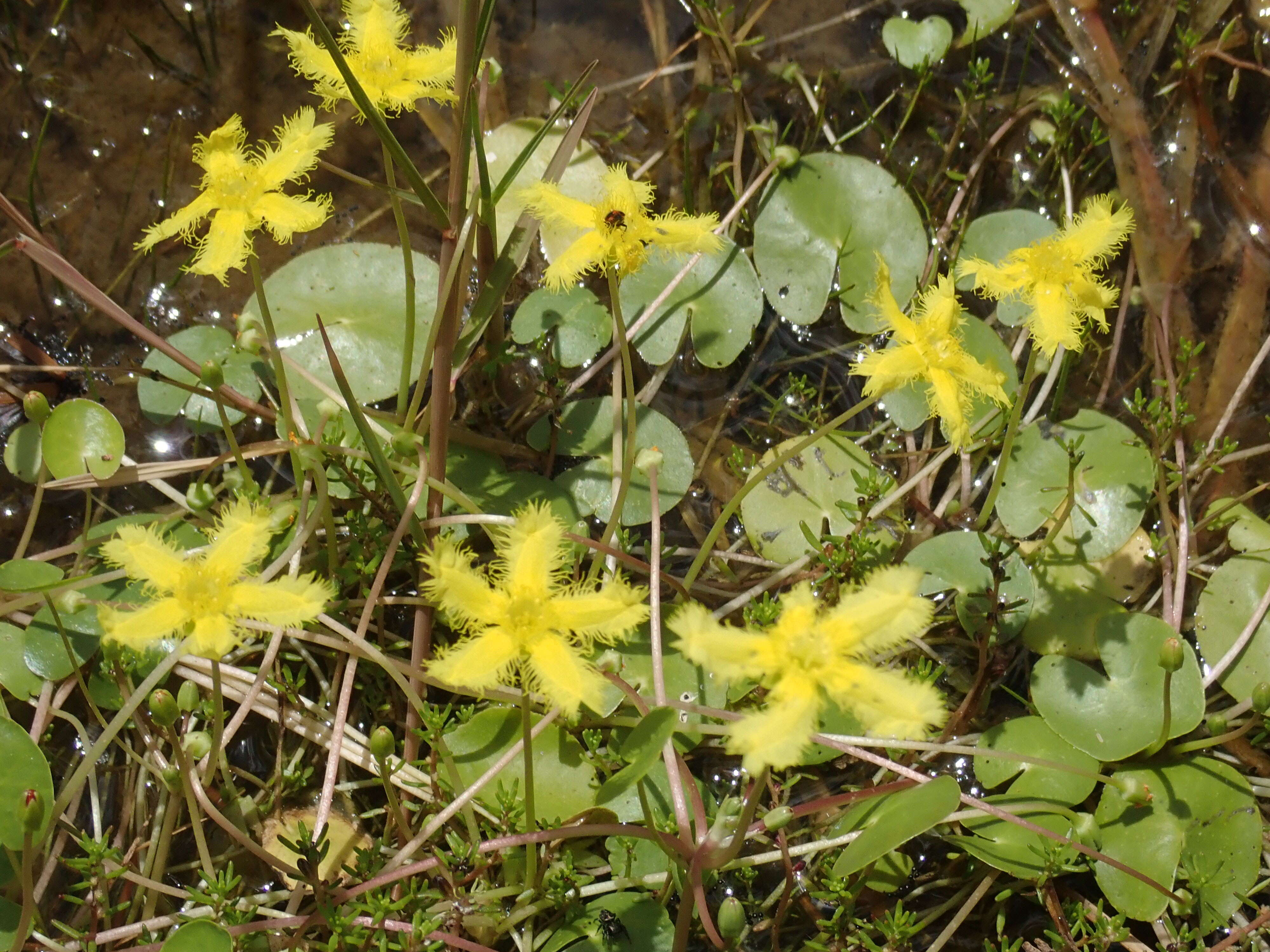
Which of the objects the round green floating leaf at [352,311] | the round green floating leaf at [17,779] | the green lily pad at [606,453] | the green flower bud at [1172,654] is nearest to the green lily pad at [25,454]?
the round green floating leaf at [352,311]

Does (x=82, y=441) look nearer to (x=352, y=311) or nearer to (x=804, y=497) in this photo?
(x=352, y=311)

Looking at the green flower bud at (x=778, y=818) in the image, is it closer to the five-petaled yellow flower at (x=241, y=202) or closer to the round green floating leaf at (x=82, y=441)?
the five-petaled yellow flower at (x=241, y=202)

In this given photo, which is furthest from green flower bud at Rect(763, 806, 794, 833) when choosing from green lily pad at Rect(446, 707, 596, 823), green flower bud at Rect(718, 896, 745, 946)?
green lily pad at Rect(446, 707, 596, 823)

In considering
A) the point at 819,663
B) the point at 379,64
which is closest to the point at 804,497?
the point at 819,663

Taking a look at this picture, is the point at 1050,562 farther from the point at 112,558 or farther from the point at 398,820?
the point at 112,558

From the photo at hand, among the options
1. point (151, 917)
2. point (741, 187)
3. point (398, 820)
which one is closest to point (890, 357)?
point (741, 187)

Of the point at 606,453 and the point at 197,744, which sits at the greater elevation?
the point at 606,453
